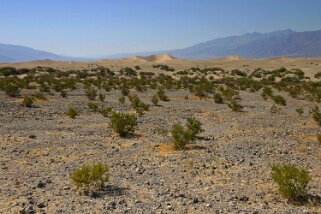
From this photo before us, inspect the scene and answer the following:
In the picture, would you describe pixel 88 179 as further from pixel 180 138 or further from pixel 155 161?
pixel 180 138

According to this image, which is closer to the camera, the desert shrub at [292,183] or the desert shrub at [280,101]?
the desert shrub at [292,183]

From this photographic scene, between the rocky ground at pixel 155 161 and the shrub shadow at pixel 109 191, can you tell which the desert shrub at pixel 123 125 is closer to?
the rocky ground at pixel 155 161

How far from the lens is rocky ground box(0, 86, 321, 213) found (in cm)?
909

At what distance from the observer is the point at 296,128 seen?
1916 centimetres

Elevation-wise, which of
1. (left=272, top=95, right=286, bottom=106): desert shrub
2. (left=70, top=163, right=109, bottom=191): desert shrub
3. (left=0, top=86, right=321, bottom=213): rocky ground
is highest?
(left=70, top=163, right=109, bottom=191): desert shrub

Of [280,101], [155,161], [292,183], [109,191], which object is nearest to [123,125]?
[155,161]

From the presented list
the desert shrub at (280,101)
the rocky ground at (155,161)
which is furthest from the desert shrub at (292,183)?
the desert shrub at (280,101)

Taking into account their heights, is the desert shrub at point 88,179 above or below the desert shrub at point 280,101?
above

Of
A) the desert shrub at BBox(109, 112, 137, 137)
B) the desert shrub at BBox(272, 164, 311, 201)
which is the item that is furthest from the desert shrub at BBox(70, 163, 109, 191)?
the desert shrub at BBox(109, 112, 137, 137)

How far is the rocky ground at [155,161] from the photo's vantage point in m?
9.09

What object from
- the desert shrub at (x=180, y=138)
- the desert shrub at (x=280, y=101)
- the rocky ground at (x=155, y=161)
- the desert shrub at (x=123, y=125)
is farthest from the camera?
the desert shrub at (x=280, y=101)

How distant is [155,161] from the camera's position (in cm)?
1298

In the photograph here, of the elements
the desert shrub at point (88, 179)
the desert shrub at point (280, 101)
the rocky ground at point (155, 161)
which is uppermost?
the desert shrub at point (88, 179)

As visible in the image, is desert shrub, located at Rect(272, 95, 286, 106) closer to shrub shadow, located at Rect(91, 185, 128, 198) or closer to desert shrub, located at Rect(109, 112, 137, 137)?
desert shrub, located at Rect(109, 112, 137, 137)
